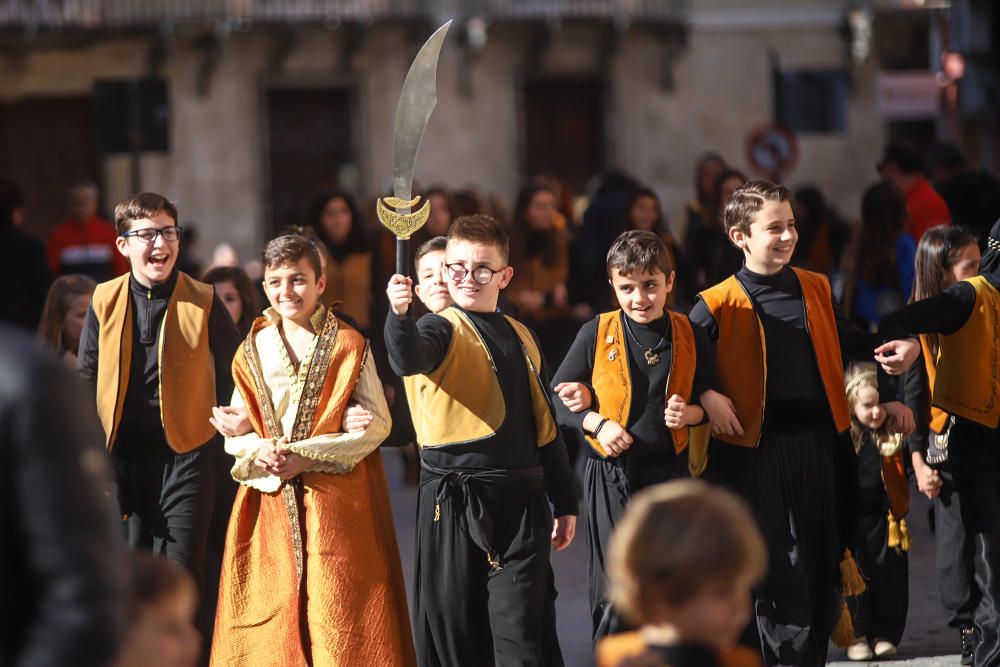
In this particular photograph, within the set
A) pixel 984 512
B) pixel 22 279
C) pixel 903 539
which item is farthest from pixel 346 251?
pixel 984 512

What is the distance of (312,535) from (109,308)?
1192 mm

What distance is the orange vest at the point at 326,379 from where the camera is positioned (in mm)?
6180

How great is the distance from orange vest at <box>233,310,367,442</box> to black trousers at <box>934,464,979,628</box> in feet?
8.14

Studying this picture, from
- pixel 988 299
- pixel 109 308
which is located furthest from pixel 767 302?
pixel 109 308

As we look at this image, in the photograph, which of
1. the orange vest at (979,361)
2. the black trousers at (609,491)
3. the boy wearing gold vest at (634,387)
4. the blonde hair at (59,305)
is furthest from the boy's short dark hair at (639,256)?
the blonde hair at (59,305)

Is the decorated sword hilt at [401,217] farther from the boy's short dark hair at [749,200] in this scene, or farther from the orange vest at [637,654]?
the orange vest at [637,654]

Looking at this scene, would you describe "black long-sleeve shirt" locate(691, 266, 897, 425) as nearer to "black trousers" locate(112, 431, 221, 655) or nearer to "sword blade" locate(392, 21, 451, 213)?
"sword blade" locate(392, 21, 451, 213)

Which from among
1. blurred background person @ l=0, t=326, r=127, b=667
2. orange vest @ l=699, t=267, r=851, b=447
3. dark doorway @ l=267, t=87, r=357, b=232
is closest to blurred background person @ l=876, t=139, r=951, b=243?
orange vest @ l=699, t=267, r=851, b=447

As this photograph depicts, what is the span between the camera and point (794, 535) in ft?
20.6

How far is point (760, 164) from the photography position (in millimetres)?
16797

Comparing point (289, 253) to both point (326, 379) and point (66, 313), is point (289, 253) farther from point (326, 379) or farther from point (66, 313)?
point (66, 313)

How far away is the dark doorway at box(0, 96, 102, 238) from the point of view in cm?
2544

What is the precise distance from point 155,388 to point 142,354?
0.13m

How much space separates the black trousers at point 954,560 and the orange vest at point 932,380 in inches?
7.0
